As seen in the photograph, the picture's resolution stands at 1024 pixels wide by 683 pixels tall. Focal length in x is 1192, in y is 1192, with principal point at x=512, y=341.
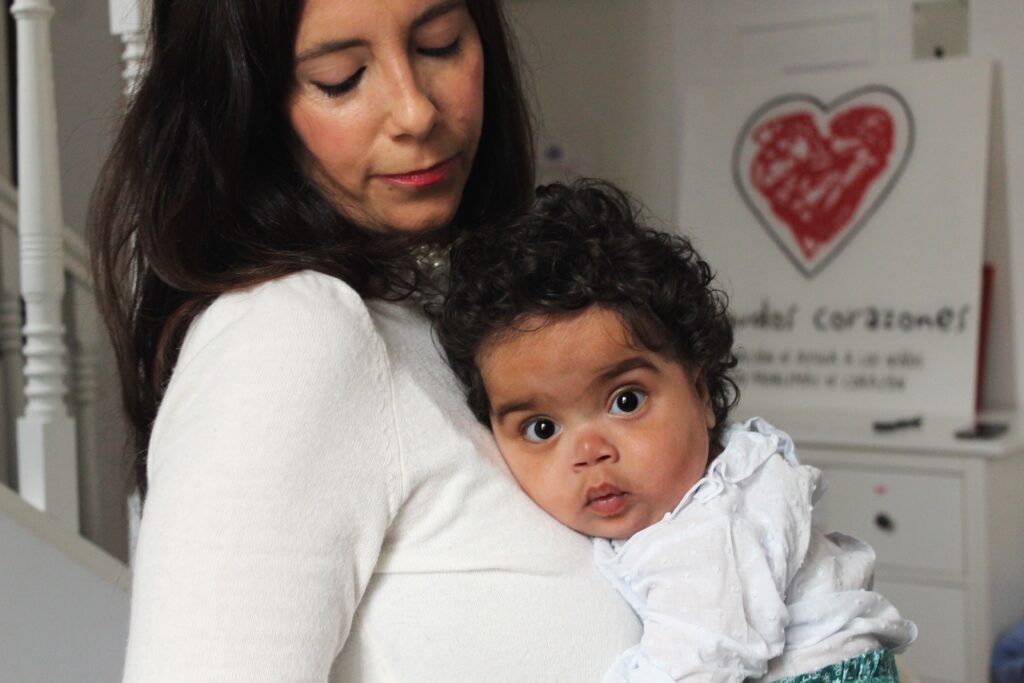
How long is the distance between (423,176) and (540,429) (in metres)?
0.26

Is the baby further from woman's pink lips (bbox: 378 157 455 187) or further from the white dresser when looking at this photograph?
the white dresser

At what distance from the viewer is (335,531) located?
85 cm

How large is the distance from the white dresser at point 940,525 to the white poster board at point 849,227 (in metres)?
0.32

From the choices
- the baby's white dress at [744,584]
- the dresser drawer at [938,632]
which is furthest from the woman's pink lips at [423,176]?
the dresser drawer at [938,632]

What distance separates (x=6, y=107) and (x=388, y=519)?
2995 millimetres

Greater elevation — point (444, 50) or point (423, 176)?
point (444, 50)

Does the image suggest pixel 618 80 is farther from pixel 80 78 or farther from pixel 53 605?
pixel 53 605

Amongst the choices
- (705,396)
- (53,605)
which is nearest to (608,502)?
(705,396)

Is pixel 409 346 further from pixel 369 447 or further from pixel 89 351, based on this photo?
pixel 89 351

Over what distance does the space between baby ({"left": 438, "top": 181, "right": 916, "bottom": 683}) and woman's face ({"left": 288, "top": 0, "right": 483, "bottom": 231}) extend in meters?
0.09

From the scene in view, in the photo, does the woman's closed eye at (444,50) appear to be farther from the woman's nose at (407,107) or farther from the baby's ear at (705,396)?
the baby's ear at (705,396)

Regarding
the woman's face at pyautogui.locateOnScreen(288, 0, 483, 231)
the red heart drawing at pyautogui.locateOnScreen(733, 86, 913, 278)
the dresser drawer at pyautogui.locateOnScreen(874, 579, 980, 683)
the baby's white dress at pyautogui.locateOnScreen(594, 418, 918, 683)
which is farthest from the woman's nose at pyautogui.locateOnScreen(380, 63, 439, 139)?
the red heart drawing at pyautogui.locateOnScreen(733, 86, 913, 278)

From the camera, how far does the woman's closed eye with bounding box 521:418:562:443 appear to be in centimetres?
108

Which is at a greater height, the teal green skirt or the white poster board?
the white poster board
